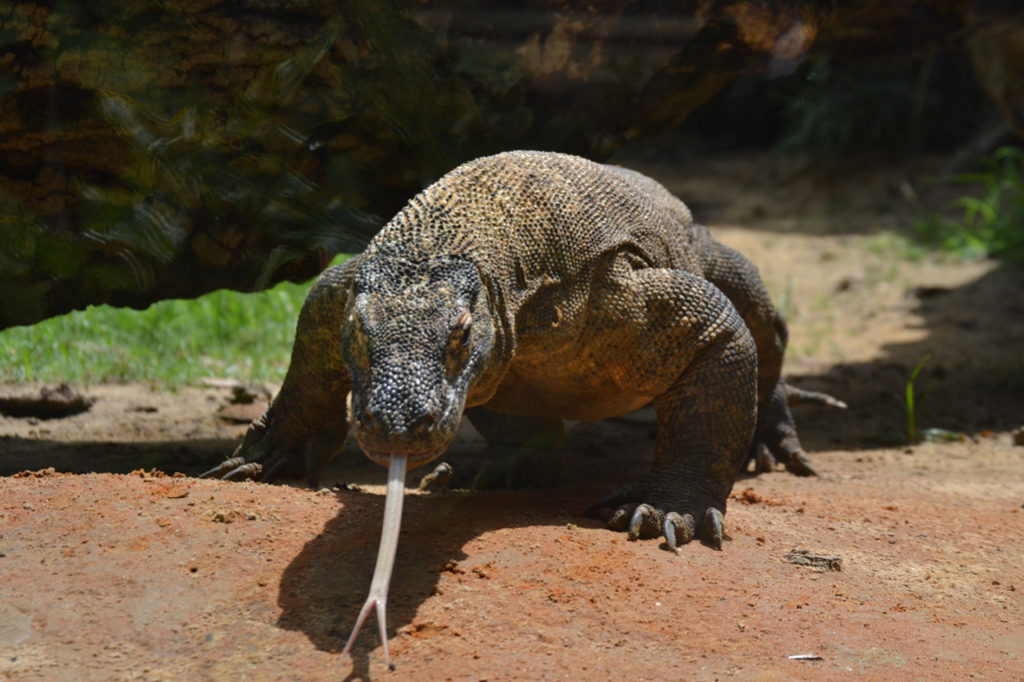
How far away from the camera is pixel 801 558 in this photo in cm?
333

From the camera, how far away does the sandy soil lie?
246 centimetres

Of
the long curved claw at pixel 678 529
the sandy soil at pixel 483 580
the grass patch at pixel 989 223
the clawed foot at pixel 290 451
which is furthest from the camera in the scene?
the grass patch at pixel 989 223

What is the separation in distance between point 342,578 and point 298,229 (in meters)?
2.42

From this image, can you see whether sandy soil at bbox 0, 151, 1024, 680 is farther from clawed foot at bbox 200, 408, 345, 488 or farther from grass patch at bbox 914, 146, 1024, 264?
grass patch at bbox 914, 146, 1024, 264

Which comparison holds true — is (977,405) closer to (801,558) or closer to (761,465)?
(761,465)

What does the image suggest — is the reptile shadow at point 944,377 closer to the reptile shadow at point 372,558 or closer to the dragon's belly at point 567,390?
the dragon's belly at point 567,390

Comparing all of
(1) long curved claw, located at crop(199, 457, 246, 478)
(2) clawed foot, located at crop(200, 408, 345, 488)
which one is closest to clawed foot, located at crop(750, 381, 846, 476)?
(2) clawed foot, located at crop(200, 408, 345, 488)

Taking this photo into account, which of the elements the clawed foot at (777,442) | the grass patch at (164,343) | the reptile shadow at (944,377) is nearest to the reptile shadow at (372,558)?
the clawed foot at (777,442)

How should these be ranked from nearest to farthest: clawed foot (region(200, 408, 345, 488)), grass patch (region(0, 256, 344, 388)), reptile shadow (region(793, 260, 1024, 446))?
clawed foot (region(200, 408, 345, 488)) < grass patch (region(0, 256, 344, 388)) < reptile shadow (region(793, 260, 1024, 446))

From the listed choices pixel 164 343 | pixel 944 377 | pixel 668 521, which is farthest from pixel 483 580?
pixel 944 377

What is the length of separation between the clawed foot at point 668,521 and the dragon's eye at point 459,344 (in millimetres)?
977

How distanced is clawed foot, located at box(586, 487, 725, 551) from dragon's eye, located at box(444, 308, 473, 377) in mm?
977

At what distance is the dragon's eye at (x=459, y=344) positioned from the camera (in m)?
2.69

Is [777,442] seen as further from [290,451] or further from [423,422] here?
[423,422]
